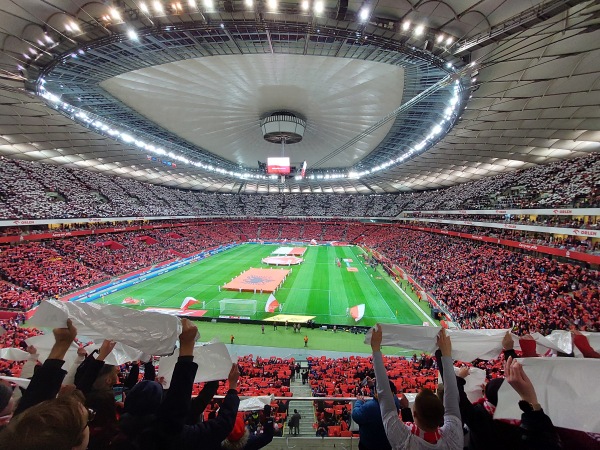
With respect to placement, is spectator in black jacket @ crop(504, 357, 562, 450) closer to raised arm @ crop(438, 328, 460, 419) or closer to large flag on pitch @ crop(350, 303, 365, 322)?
raised arm @ crop(438, 328, 460, 419)

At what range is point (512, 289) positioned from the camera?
76.6ft

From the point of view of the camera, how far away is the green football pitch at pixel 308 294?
2539 centimetres

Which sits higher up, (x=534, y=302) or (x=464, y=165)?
(x=464, y=165)

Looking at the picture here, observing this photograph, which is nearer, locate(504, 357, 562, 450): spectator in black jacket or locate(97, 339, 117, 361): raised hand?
locate(504, 357, 562, 450): spectator in black jacket

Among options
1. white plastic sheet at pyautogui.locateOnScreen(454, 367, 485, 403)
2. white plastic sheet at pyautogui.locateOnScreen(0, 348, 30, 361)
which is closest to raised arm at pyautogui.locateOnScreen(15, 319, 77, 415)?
white plastic sheet at pyautogui.locateOnScreen(0, 348, 30, 361)

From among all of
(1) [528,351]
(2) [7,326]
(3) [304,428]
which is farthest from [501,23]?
(2) [7,326]

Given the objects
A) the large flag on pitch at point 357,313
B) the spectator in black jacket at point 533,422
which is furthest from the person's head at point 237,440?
the large flag on pitch at point 357,313

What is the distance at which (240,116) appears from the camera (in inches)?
1336

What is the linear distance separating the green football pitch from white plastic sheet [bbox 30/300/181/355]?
68.8 feet

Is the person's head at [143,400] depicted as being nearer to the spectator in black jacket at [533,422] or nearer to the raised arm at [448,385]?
the raised arm at [448,385]

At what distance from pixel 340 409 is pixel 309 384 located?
4.67 m

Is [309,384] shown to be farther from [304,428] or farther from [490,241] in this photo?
[490,241]

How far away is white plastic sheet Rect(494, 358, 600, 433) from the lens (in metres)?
2.82

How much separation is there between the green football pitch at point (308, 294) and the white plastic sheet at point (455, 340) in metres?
19.4
